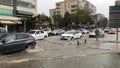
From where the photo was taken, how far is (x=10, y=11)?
55.6m

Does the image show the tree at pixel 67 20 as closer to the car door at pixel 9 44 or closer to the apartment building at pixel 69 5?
the apartment building at pixel 69 5

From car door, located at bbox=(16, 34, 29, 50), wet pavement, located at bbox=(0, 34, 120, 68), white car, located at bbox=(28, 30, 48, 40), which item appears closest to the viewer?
wet pavement, located at bbox=(0, 34, 120, 68)

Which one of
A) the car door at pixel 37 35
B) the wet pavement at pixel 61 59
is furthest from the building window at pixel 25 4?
the wet pavement at pixel 61 59

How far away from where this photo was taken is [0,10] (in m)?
51.8

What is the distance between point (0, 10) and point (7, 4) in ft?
11.6

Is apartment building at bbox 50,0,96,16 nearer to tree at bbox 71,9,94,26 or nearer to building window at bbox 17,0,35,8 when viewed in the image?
tree at bbox 71,9,94,26

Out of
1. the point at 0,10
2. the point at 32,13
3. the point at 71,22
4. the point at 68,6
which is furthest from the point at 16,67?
the point at 68,6

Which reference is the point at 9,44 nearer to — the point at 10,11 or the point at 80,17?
the point at 10,11

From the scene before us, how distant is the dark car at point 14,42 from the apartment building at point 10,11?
32967 millimetres

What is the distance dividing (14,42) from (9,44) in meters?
0.52

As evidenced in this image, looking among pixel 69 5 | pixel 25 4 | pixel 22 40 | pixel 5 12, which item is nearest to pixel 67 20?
pixel 25 4

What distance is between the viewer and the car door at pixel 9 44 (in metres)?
15.3

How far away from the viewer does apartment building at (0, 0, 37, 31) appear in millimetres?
51719

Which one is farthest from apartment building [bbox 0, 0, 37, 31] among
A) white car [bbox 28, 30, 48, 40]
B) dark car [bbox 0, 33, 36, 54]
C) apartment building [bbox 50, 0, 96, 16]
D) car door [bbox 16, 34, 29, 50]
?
apartment building [bbox 50, 0, 96, 16]
